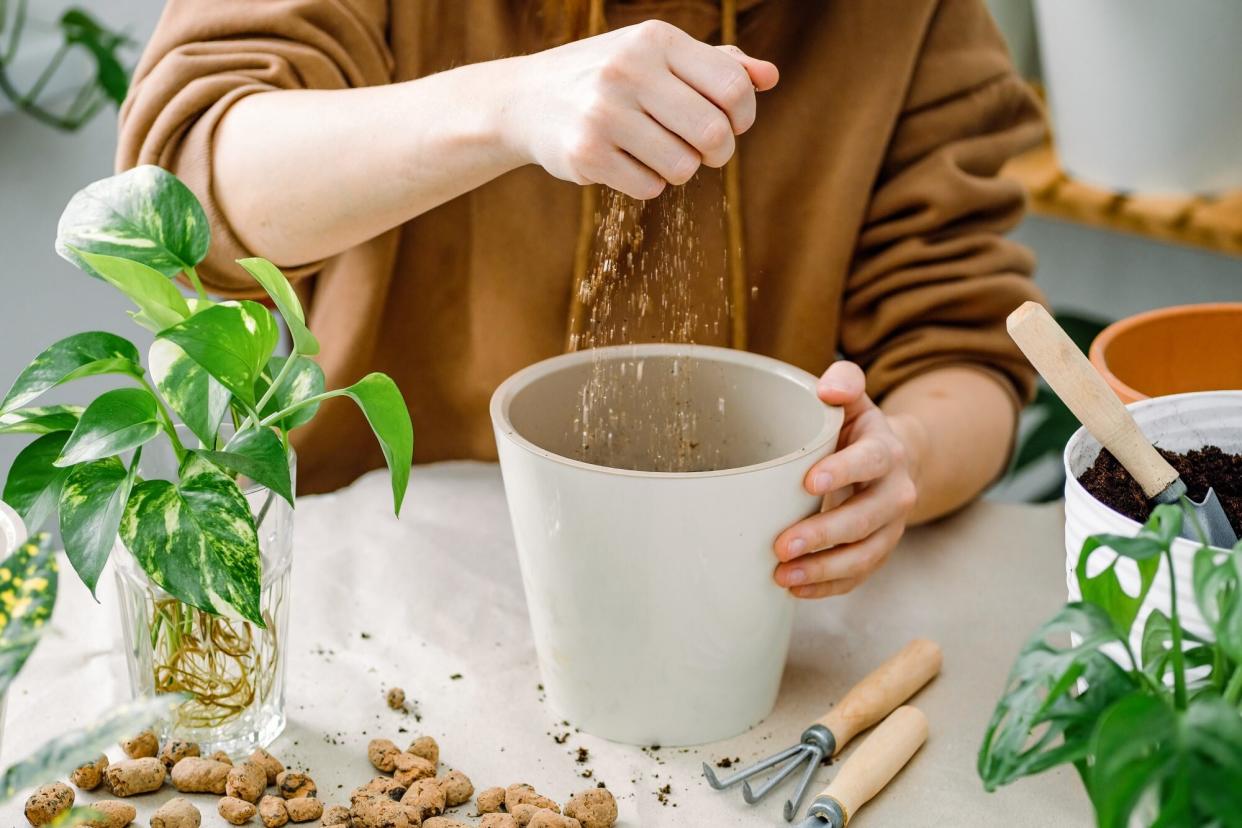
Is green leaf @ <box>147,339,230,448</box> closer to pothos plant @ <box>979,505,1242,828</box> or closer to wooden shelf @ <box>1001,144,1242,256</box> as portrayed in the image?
pothos plant @ <box>979,505,1242,828</box>

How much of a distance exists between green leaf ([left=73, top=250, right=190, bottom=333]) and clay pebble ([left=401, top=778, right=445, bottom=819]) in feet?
0.79

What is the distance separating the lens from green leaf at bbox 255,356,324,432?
0.58 m

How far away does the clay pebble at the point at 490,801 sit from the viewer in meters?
0.59

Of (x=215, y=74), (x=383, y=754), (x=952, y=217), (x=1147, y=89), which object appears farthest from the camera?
(x=1147, y=89)

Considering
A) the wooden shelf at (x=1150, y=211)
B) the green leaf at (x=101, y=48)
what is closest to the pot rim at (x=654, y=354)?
the wooden shelf at (x=1150, y=211)

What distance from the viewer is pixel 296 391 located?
0.59 m

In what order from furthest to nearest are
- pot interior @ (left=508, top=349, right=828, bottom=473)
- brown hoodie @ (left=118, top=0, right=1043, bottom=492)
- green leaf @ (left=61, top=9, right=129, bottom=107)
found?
green leaf @ (left=61, top=9, right=129, bottom=107) < brown hoodie @ (left=118, top=0, right=1043, bottom=492) < pot interior @ (left=508, top=349, right=828, bottom=473)

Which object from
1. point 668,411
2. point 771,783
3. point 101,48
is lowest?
point 771,783

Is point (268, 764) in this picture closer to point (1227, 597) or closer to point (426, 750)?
point (426, 750)

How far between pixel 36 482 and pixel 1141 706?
0.45 metres

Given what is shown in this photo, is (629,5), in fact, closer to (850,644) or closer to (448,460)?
(448,460)

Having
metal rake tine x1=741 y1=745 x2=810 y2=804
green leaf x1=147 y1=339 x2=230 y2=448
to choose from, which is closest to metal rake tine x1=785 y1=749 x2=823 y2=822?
metal rake tine x1=741 y1=745 x2=810 y2=804

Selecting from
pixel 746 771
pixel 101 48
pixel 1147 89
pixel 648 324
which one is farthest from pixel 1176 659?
pixel 101 48

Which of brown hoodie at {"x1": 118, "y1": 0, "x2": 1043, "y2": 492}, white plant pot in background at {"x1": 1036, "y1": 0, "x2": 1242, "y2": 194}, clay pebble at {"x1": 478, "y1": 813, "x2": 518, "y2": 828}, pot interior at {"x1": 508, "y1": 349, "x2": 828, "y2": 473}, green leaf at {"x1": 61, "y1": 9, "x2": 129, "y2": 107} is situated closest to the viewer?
clay pebble at {"x1": 478, "y1": 813, "x2": 518, "y2": 828}
